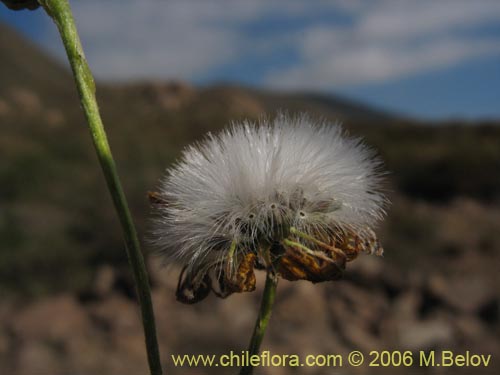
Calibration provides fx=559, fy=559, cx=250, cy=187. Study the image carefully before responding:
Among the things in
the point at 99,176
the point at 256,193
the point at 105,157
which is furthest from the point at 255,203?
the point at 99,176

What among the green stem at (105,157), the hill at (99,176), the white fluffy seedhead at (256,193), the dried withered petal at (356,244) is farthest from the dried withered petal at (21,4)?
the dried withered petal at (356,244)

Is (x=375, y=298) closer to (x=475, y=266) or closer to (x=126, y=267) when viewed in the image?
(x=475, y=266)

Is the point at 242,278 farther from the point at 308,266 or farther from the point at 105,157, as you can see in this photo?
the point at 105,157

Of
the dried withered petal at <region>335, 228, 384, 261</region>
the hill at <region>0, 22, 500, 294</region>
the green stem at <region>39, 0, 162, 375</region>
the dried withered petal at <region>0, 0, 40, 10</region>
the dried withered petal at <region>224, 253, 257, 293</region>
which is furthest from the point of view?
the hill at <region>0, 22, 500, 294</region>

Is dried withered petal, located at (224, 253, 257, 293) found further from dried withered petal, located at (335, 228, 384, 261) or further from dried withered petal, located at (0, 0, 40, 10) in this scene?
dried withered petal, located at (0, 0, 40, 10)

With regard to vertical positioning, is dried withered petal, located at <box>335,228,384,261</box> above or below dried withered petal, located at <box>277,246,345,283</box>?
above

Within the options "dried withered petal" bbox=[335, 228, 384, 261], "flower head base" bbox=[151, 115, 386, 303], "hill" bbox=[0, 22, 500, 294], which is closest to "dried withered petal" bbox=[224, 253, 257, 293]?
"flower head base" bbox=[151, 115, 386, 303]

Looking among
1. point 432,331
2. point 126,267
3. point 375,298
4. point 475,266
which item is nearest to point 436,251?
point 475,266

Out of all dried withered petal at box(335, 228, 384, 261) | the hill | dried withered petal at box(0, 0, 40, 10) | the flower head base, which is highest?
the hill
